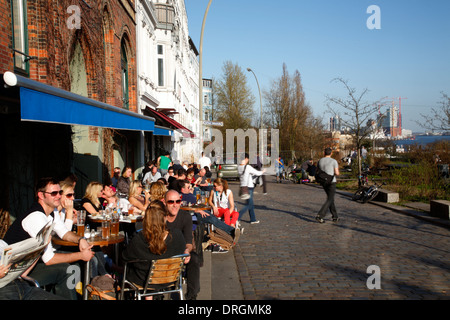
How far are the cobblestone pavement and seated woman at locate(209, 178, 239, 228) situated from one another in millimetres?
571

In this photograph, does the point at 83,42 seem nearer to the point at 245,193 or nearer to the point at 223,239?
the point at 245,193

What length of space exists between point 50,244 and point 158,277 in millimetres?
1276

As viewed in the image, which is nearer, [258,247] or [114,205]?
[114,205]

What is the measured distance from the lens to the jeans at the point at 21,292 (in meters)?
3.58

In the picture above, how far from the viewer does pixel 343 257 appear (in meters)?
7.58

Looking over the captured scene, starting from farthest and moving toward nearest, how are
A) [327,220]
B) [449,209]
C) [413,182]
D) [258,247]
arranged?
1. [413,182]
2. [327,220]
3. [449,209]
4. [258,247]

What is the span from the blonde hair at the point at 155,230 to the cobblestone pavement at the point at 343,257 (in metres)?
1.64

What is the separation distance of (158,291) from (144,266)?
37cm

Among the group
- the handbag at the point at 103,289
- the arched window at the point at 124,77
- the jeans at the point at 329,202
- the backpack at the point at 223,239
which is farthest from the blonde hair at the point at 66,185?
the arched window at the point at 124,77

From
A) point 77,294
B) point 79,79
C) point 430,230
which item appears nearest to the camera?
point 77,294

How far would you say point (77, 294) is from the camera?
17.0ft

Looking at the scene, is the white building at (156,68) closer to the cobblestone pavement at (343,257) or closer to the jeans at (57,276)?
the cobblestone pavement at (343,257)

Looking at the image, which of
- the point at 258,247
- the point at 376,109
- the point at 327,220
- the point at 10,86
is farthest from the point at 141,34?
the point at 10,86

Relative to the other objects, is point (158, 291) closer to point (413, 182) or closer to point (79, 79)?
point (79, 79)
